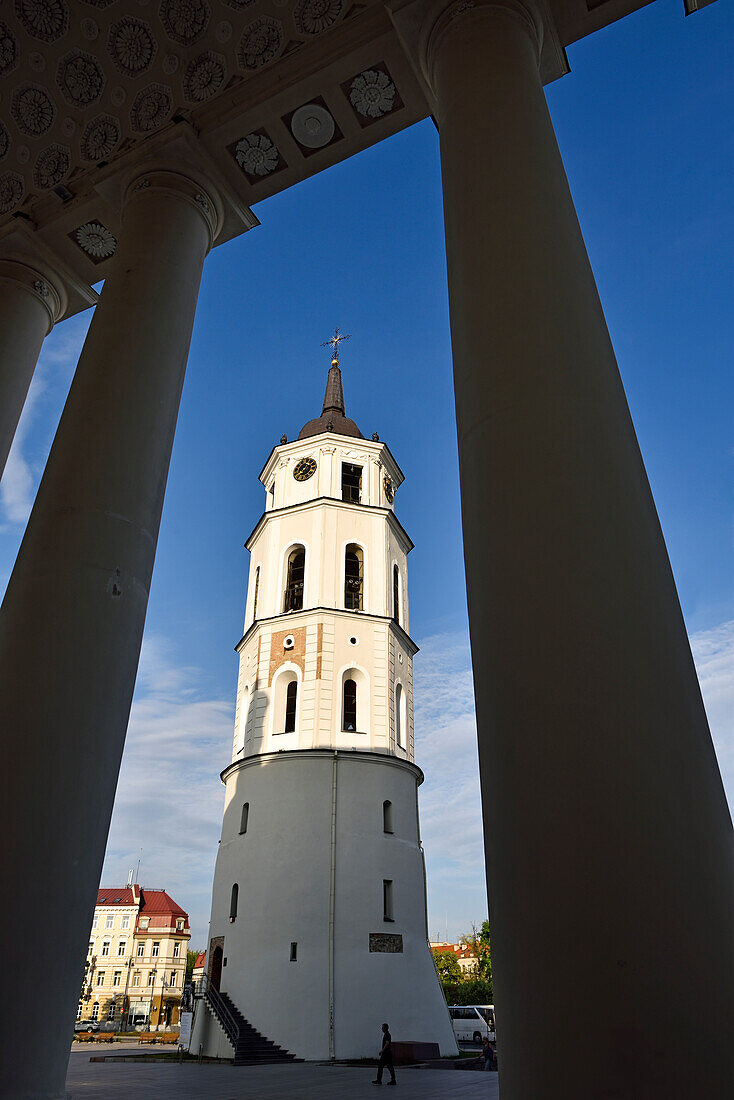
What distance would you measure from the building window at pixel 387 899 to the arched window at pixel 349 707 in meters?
5.06

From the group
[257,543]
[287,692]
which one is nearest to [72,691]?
[287,692]

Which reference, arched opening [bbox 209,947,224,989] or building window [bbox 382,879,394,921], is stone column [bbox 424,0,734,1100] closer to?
building window [bbox 382,879,394,921]

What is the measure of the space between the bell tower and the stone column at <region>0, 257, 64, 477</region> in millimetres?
19925

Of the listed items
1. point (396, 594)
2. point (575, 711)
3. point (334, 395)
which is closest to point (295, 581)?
point (396, 594)

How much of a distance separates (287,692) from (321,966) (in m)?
8.96

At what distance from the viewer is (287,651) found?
92.6ft

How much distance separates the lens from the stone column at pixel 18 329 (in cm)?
752

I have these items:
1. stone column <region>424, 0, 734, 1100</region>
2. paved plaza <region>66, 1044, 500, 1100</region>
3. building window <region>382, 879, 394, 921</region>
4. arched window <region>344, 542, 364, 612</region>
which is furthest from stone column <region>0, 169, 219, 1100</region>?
arched window <region>344, 542, 364, 612</region>

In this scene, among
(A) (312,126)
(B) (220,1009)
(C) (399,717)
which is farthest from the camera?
(C) (399,717)

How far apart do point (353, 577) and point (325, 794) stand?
8.78 m

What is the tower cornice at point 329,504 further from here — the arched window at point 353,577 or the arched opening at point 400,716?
the arched opening at point 400,716

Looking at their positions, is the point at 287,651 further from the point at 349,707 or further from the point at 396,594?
the point at 396,594

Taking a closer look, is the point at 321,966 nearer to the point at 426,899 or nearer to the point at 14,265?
the point at 426,899

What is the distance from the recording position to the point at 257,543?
108ft
